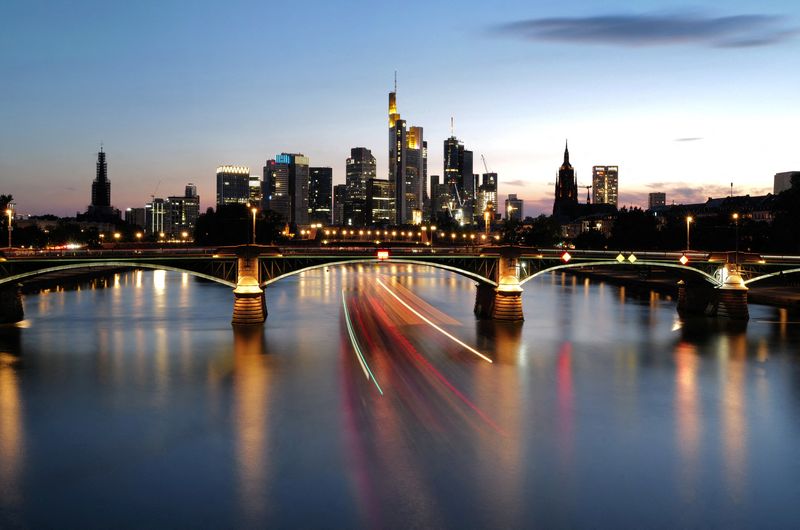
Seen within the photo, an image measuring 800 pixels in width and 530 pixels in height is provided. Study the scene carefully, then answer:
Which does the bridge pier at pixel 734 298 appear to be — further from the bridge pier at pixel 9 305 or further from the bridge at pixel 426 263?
the bridge pier at pixel 9 305

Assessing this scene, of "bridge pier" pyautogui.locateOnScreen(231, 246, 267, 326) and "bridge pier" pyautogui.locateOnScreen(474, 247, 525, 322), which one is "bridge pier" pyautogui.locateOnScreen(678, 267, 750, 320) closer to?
"bridge pier" pyautogui.locateOnScreen(474, 247, 525, 322)

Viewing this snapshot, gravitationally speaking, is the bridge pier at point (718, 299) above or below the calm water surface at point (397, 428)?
above

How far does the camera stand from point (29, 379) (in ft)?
145

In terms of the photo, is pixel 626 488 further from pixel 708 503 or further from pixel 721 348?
pixel 721 348

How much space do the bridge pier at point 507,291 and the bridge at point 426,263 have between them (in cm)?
10

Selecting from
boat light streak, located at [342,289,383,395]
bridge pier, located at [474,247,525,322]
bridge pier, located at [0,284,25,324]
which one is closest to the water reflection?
bridge pier, located at [0,284,25,324]

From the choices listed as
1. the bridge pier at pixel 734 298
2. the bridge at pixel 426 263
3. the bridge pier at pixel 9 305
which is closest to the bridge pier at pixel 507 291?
the bridge at pixel 426 263

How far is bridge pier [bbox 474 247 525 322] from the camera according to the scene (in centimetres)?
7006

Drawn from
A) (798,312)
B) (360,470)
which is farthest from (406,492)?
(798,312)

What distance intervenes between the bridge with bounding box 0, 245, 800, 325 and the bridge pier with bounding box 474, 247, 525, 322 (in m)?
0.10

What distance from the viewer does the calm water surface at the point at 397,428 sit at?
25.2 metres

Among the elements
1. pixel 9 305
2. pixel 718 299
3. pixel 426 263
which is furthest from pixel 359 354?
pixel 718 299

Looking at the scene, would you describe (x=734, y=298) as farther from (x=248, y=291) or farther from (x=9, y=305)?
(x=9, y=305)

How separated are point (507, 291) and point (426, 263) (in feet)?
29.0
